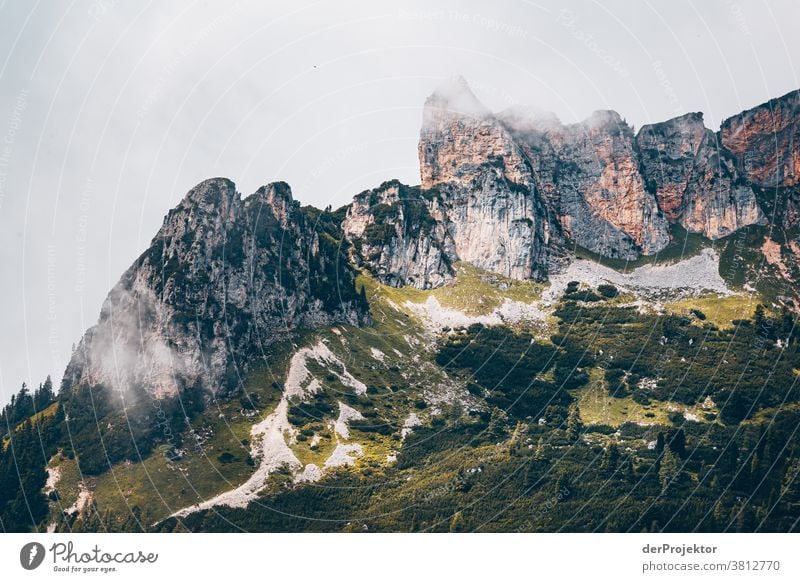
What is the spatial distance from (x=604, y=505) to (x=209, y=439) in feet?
291

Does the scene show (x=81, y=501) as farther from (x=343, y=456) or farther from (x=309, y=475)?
(x=343, y=456)

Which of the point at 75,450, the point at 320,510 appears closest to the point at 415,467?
the point at 320,510

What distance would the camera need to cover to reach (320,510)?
175 metres

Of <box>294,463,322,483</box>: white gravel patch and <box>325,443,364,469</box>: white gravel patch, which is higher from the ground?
<box>325,443,364,469</box>: white gravel patch

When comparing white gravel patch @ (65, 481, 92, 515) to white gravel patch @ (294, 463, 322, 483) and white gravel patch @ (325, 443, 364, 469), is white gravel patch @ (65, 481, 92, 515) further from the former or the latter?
white gravel patch @ (325, 443, 364, 469)

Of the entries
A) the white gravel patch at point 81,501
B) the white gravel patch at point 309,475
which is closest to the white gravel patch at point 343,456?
the white gravel patch at point 309,475
